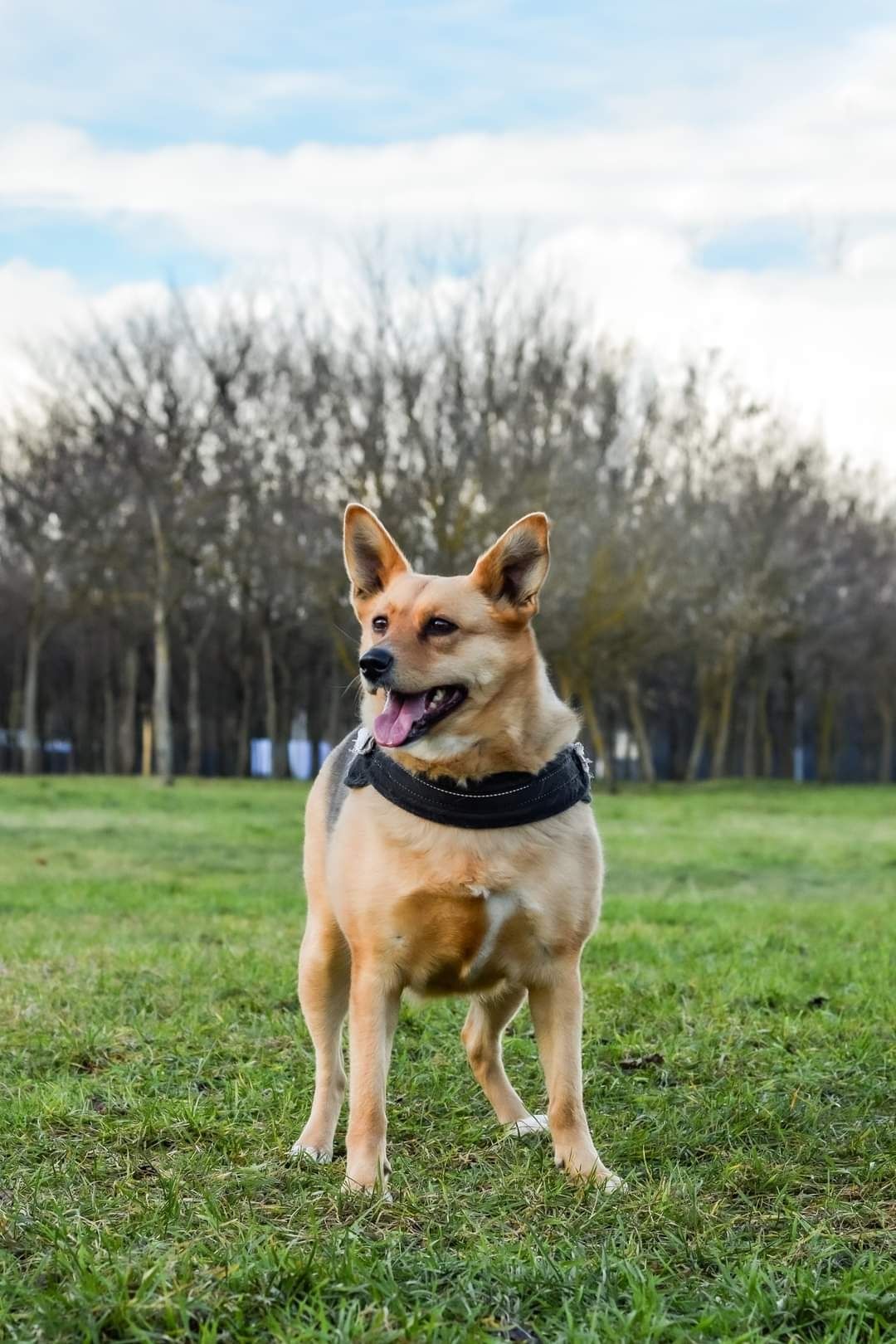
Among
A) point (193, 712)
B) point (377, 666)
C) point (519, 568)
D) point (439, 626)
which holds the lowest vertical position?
point (377, 666)

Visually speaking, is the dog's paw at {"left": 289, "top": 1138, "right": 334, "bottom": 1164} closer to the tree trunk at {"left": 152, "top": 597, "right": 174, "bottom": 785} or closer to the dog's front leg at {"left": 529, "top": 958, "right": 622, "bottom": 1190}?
the dog's front leg at {"left": 529, "top": 958, "right": 622, "bottom": 1190}

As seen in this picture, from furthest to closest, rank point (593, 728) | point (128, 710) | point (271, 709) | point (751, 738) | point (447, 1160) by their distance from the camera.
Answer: point (751, 738) < point (128, 710) < point (271, 709) < point (593, 728) < point (447, 1160)

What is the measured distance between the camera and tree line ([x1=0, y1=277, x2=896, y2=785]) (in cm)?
3294

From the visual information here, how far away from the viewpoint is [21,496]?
39969mm

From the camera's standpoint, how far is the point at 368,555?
4828 mm

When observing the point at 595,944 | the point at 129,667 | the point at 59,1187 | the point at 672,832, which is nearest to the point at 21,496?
the point at 129,667

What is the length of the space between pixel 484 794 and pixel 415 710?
1.20 ft

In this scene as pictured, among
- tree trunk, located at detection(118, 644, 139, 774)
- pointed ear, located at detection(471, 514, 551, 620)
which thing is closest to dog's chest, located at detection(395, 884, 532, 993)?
pointed ear, located at detection(471, 514, 551, 620)

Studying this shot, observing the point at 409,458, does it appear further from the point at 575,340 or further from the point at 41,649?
the point at 41,649

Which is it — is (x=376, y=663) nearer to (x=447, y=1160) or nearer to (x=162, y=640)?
(x=447, y=1160)

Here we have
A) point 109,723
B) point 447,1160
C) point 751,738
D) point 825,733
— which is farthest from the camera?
point 825,733

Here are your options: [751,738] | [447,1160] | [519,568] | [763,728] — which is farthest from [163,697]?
[519,568]

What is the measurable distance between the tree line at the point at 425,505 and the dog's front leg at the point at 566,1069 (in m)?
24.6

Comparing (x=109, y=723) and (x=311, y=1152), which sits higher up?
(x=109, y=723)
